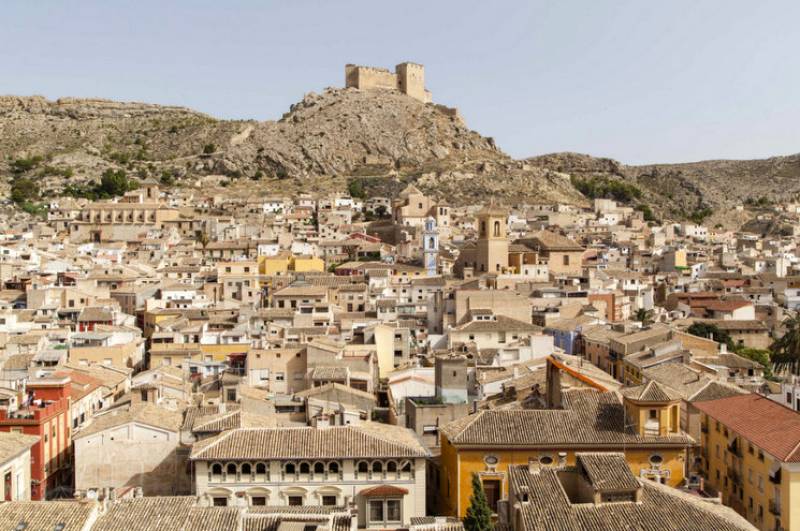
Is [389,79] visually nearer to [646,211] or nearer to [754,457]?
[646,211]

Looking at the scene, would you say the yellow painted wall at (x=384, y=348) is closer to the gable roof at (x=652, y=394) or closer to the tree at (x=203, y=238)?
the gable roof at (x=652, y=394)

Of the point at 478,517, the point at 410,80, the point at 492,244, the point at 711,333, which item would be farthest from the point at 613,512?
the point at 410,80

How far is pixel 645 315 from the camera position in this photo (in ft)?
180

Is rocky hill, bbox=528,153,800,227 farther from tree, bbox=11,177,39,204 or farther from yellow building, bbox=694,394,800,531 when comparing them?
yellow building, bbox=694,394,800,531

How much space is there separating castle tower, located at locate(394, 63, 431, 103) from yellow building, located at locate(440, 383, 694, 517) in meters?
112

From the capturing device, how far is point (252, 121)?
13400 centimetres

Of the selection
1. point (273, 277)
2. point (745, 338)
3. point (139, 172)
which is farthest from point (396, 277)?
point (139, 172)

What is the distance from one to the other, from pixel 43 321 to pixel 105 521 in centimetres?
3205

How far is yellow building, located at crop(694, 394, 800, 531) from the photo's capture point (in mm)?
23234

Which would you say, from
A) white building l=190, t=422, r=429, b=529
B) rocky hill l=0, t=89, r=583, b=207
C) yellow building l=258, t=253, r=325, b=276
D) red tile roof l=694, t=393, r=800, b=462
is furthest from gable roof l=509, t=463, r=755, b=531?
rocky hill l=0, t=89, r=583, b=207

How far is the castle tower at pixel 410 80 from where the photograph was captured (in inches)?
5281

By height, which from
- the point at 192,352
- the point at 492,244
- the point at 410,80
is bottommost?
the point at 192,352

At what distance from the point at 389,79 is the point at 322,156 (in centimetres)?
2075

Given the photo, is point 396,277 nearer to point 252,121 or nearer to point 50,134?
point 252,121
